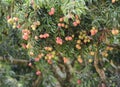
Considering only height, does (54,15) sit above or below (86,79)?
above

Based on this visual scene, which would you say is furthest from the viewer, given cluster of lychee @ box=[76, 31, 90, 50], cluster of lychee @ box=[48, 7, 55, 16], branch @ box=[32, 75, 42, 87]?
branch @ box=[32, 75, 42, 87]

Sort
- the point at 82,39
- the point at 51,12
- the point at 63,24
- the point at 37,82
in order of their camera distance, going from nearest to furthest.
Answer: the point at 51,12, the point at 63,24, the point at 82,39, the point at 37,82

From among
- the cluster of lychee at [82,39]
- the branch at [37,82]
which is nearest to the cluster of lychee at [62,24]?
the cluster of lychee at [82,39]

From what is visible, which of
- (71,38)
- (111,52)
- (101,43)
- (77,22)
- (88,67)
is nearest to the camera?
(77,22)

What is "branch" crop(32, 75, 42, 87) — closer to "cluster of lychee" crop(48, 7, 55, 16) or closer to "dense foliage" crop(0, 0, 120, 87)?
"dense foliage" crop(0, 0, 120, 87)

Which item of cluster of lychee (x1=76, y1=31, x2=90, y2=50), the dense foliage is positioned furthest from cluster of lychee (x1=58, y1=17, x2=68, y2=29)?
cluster of lychee (x1=76, y1=31, x2=90, y2=50)

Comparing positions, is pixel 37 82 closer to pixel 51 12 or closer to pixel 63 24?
pixel 63 24

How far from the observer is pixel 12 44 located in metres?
5.70

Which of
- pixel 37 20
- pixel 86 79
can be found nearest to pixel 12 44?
pixel 86 79

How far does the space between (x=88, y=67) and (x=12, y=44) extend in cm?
127

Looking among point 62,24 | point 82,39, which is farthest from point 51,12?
point 82,39

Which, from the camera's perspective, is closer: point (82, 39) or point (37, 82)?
point (82, 39)

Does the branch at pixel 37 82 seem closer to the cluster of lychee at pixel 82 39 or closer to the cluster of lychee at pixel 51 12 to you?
the cluster of lychee at pixel 82 39

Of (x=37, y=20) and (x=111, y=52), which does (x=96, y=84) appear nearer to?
(x=111, y=52)
